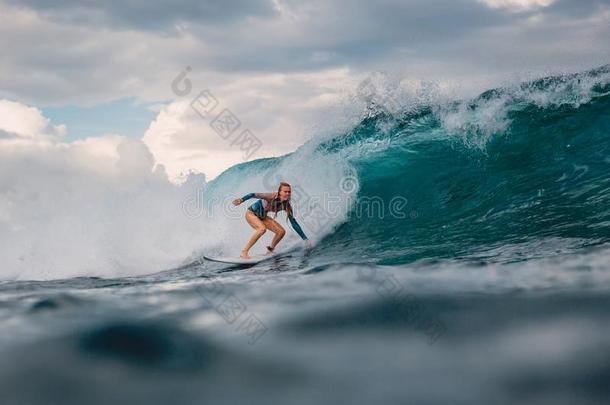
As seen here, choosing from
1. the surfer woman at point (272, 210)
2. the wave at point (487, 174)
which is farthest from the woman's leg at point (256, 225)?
the wave at point (487, 174)

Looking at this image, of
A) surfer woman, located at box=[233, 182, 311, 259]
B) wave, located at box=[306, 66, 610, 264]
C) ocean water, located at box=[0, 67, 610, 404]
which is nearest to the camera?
ocean water, located at box=[0, 67, 610, 404]

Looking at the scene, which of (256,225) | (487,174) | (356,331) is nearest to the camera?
(356,331)

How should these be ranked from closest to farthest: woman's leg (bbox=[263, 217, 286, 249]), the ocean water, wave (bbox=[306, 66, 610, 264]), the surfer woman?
the ocean water → wave (bbox=[306, 66, 610, 264]) → the surfer woman → woman's leg (bbox=[263, 217, 286, 249])

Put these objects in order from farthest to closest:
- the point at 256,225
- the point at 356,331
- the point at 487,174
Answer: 1. the point at 487,174
2. the point at 256,225
3. the point at 356,331

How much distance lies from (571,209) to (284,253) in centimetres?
397

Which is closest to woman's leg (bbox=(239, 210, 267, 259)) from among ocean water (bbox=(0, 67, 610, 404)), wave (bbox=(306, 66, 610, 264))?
wave (bbox=(306, 66, 610, 264))

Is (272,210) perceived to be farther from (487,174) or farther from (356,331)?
(356,331)

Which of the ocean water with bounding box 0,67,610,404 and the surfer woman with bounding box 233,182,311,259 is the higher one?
the surfer woman with bounding box 233,182,311,259

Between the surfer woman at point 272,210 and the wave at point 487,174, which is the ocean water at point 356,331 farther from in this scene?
the surfer woman at point 272,210

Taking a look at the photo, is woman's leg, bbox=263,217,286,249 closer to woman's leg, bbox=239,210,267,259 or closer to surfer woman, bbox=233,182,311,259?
surfer woman, bbox=233,182,311,259

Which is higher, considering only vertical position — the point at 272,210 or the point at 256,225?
the point at 272,210

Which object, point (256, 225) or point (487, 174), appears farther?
point (487, 174)

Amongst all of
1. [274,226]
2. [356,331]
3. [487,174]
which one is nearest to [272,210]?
[274,226]

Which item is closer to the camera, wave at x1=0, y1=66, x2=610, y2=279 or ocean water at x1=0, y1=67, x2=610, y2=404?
ocean water at x1=0, y1=67, x2=610, y2=404
